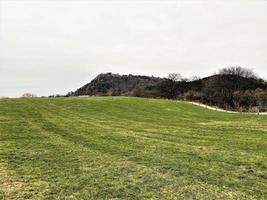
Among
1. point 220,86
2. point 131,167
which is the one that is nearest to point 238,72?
point 220,86

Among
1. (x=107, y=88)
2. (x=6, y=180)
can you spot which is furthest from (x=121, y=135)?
(x=107, y=88)

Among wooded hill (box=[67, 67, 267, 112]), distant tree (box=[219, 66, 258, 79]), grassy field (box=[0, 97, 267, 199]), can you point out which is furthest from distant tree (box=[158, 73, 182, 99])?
grassy field (box=[0, 97, 267, 199])

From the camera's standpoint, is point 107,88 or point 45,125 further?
point 107,88

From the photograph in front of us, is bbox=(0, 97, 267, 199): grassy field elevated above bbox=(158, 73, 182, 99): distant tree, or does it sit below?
below

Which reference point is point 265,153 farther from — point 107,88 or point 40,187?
point 107,88

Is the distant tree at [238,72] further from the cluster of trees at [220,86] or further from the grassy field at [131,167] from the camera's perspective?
the grassy field at [131,167]

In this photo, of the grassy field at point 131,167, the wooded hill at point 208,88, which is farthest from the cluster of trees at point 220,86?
the grassy field at point 131,167

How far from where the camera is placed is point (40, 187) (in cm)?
666

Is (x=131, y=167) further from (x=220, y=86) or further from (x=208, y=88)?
(x=208, y=88)

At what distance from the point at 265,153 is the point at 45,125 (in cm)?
1108

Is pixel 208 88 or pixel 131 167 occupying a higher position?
pixel 208 88

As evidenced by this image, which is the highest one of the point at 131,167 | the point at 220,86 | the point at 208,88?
the point at 220,86

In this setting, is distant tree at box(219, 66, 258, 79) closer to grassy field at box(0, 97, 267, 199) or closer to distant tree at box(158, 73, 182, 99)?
distant tree at box(158, 73, 182, 99)

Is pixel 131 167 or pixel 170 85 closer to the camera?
pixel 131 167
